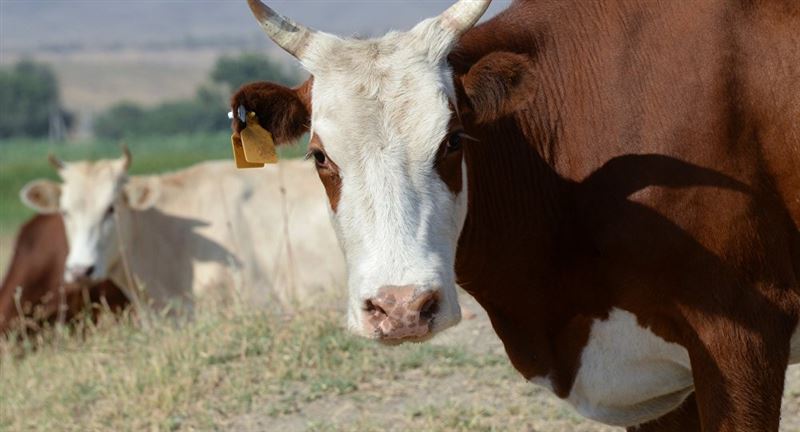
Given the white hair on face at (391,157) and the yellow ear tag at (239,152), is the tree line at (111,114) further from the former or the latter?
the white hair on face at (391,157)

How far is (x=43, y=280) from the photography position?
47.8ft

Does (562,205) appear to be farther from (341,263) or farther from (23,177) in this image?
(23,177)

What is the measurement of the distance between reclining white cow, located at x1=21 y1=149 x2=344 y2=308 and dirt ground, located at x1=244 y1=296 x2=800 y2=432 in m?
5.31

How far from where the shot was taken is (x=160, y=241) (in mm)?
13516

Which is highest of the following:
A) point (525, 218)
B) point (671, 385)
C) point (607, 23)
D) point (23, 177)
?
point (607, 23)

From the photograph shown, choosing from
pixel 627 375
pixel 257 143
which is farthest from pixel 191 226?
pixel 627 375

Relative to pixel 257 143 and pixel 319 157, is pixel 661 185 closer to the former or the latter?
pixel 319 157

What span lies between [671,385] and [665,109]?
1161 millimetres

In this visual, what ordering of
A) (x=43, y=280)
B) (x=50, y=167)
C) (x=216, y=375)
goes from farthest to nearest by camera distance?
(x=50, y=167), (x=43, y=280), (x=216, y=375)

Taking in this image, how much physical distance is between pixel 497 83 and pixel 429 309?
99 cm

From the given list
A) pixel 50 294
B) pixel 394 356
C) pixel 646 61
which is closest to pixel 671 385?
pixel 646 61

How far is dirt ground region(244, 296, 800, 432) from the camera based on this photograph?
6586mm

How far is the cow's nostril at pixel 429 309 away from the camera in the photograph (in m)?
4.24

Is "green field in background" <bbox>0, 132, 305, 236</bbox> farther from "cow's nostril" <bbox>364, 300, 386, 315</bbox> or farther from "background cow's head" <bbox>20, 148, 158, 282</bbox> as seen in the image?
"cow's nostril" <bbox>364, 300, 386, 315</bbox>
